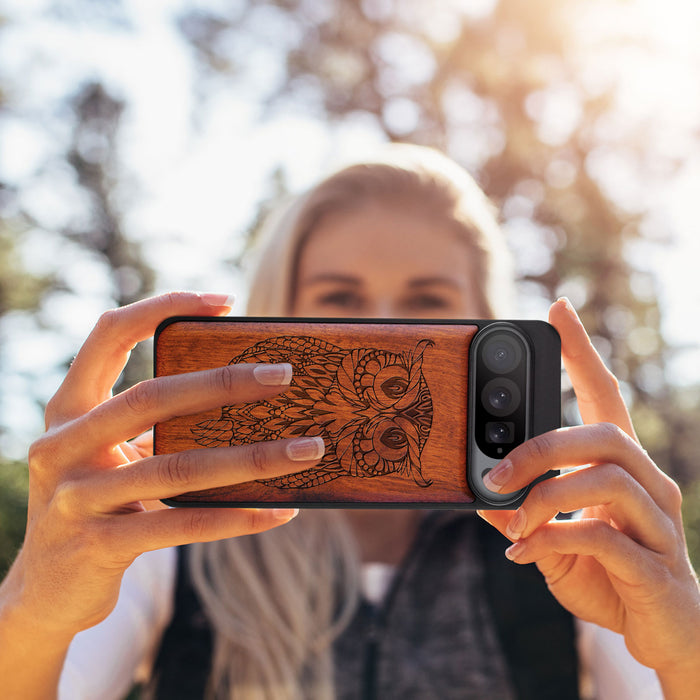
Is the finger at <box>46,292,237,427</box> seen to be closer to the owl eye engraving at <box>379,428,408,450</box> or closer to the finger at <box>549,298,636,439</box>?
the owl eye engraving at <box>379,428,408,450</box>

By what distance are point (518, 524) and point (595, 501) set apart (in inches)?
6.7

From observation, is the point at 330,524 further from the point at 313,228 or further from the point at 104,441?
the point at 104,441

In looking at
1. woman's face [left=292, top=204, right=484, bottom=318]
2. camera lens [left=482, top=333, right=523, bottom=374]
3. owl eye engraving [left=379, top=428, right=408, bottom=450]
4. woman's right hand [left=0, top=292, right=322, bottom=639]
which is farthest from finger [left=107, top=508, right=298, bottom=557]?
woman's face [left=292, top=204, right=484, bottom=318]

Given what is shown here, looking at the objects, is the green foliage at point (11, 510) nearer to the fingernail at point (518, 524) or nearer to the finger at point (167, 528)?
the finger at point (167, 528)

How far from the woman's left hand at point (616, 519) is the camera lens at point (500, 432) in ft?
0.50

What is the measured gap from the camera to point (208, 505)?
1385mm

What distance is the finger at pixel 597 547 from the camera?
1.28 m

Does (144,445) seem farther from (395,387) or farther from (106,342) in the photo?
(395,387)

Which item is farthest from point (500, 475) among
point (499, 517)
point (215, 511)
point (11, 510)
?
point (11, 510)

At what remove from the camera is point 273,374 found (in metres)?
1.29

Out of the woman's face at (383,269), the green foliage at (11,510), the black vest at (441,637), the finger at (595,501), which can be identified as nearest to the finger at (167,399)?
the finger at (595,501)

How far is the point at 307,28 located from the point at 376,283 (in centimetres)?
842

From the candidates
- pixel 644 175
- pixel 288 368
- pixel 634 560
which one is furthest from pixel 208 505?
pixel 644 175

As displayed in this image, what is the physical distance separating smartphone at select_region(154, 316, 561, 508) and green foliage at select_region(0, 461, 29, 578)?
639 centimetres
